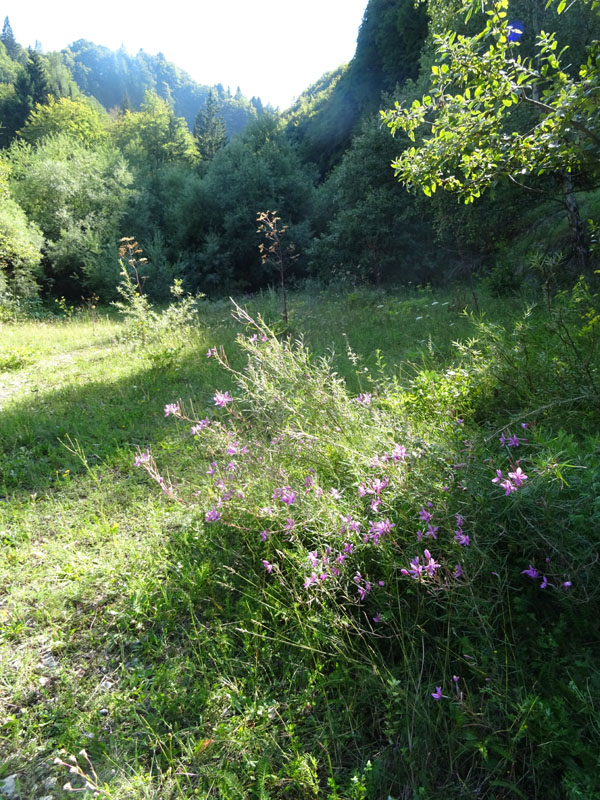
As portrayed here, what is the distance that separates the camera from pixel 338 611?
182 cm

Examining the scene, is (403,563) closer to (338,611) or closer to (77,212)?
(338,611)

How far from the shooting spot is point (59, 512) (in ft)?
10.7

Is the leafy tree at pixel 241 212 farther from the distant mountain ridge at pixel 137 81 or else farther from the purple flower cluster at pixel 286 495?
the distant mountain ridge at pixel 137 81

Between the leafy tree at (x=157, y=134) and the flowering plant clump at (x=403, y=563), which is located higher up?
the leafy tree at (x=157, y=134)

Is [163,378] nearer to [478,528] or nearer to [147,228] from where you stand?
[478,528]

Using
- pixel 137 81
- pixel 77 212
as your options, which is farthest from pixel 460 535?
pixel 137 81

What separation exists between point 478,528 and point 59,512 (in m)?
2.99

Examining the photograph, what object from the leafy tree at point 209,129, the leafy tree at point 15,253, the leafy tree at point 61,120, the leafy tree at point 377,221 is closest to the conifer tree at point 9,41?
the leafy tree at point 61,120

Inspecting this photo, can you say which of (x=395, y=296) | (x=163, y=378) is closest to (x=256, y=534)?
(x=163, y=378)

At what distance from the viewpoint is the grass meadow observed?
4.55 feet

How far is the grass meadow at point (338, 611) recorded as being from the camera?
1386 mm

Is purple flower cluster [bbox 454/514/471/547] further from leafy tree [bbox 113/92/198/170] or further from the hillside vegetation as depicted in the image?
leafy tree [bbox 113/92/198/170]

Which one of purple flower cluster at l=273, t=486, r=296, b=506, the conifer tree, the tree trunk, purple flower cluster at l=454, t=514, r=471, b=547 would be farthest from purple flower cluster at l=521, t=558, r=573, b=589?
the conifer tree

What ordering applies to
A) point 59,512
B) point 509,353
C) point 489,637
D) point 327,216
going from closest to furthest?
point 489,637, point 509,353, point 59,512, point 327,216
